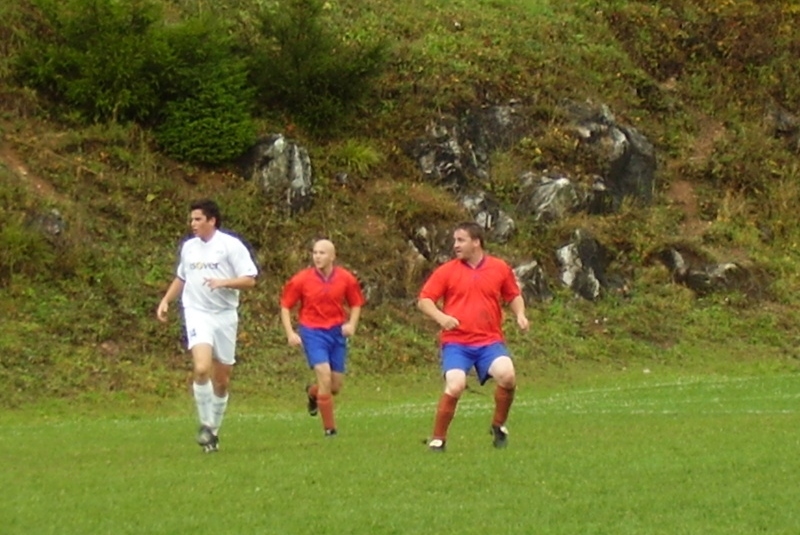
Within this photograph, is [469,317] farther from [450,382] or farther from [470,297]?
[450,382]

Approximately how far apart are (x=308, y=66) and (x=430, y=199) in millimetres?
3782

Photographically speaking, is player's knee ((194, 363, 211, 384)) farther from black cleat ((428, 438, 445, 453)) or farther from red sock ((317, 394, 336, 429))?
black cleat ((428, 438, 445, 453))

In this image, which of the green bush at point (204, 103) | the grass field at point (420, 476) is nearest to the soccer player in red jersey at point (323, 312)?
the grass field at point (420, 476)

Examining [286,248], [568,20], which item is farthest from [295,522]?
[568,20]

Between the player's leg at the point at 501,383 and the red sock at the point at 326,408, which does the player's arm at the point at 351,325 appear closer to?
the red sock at the point at 326,408

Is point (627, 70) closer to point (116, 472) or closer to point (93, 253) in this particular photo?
point (93, 253)

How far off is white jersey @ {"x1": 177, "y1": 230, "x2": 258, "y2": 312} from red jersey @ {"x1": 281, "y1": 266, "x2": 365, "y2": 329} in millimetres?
1228

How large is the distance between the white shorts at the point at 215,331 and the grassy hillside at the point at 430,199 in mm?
9785

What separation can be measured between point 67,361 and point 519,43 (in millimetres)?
17202

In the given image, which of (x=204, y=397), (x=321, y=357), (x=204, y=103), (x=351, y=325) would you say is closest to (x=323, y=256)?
(x=351, y=325)

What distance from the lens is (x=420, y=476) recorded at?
1137 centimetres

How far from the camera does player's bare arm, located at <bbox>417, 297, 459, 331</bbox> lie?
496 inches

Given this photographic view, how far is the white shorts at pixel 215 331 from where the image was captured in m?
13.7

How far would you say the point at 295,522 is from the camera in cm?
948
